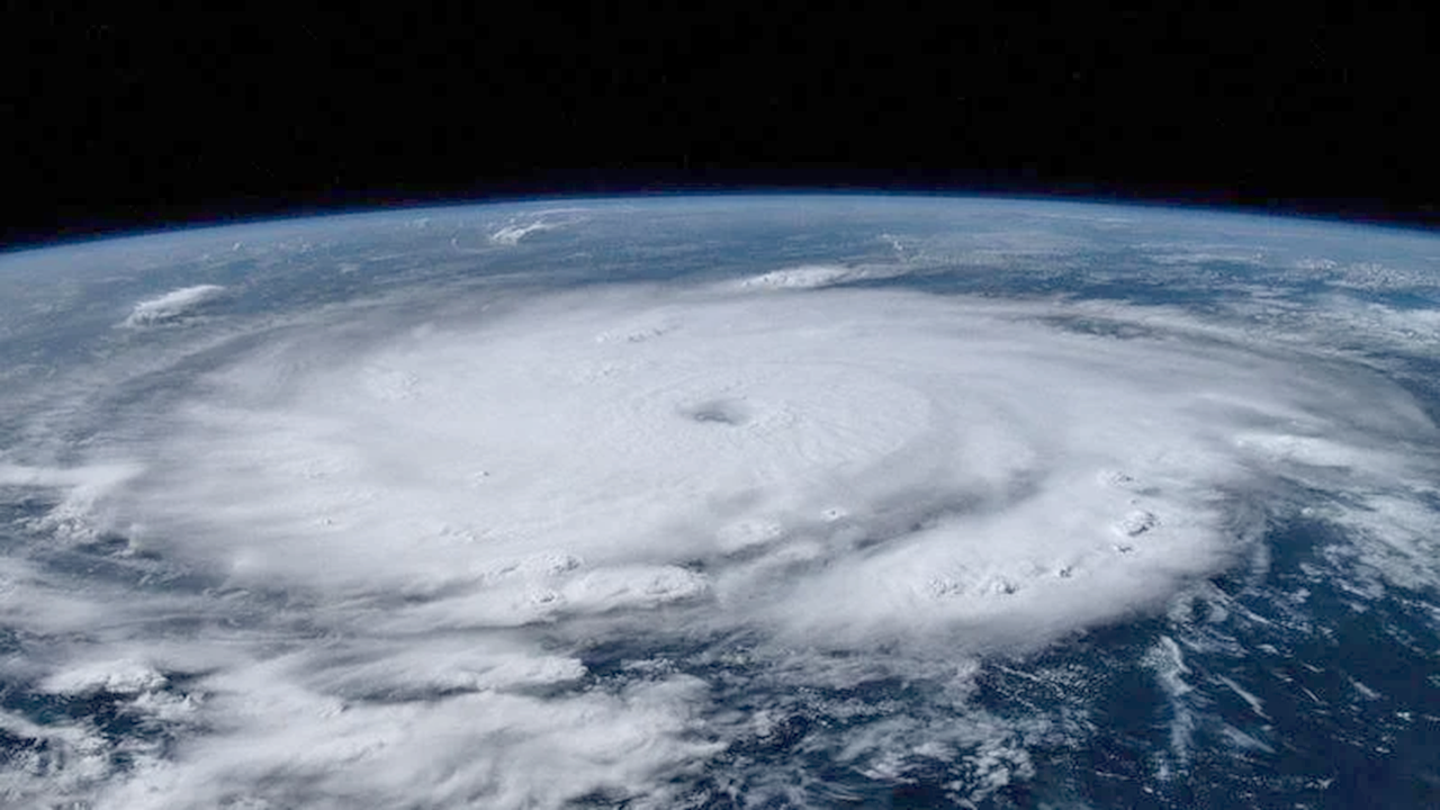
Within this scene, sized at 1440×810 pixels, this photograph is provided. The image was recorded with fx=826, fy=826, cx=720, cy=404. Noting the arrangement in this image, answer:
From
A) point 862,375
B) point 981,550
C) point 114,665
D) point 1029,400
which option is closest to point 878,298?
point 862,375

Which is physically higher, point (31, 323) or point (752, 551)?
point (31, 323)

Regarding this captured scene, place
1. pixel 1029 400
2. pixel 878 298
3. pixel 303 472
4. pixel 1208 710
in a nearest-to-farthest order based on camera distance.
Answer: pixel 1208 710, pixel 303 472, pixel 1029 400, pixel 878 298

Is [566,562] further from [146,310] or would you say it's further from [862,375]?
[146,310]

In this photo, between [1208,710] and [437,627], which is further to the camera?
[437,627]

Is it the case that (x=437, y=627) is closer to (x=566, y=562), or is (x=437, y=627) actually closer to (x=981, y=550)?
(x=566, y=562)

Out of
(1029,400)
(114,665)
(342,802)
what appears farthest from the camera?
(1029,400)

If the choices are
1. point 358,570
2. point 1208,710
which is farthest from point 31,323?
point 1208,710
